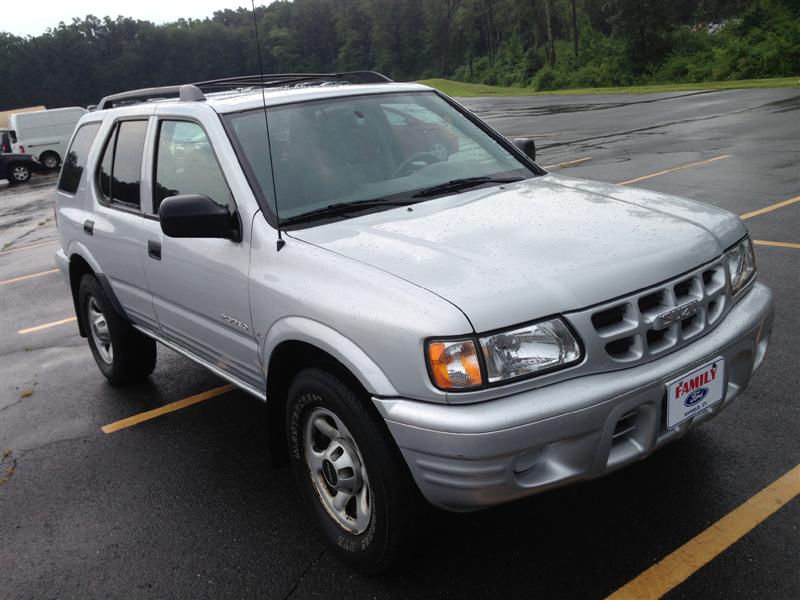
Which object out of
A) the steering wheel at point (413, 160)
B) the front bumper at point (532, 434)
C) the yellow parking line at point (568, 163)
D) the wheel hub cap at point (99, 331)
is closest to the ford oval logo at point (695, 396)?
the front bumper at point (532, 434)

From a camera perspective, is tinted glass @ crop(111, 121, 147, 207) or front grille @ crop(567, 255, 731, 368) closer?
front grille @ crop(567, 255, 731, 368)

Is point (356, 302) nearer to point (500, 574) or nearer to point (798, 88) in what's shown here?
point (500, 574)

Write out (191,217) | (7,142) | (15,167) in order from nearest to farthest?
(191,217) → (15,167) → (7,142)

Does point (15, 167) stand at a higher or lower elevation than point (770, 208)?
lower

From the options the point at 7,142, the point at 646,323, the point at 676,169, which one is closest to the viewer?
the point at 646,323

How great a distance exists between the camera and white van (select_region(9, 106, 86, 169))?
28438mm

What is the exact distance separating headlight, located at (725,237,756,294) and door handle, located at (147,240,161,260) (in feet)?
9.11

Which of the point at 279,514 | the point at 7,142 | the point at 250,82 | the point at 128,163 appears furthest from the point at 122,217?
the point at 7,142

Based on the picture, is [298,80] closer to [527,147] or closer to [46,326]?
[527,147]

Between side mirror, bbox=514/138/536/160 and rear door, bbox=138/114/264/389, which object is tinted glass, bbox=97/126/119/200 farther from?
side mirror, bbox=514/138/536/160

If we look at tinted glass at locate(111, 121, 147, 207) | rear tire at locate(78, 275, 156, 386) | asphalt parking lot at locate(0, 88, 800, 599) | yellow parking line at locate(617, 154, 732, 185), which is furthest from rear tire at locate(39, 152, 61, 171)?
tinted glass at locate(111, 121, 147, 207)

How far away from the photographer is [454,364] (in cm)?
245

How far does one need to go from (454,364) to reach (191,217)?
1397 mm

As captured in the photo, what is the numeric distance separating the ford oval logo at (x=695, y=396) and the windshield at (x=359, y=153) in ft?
4.92
